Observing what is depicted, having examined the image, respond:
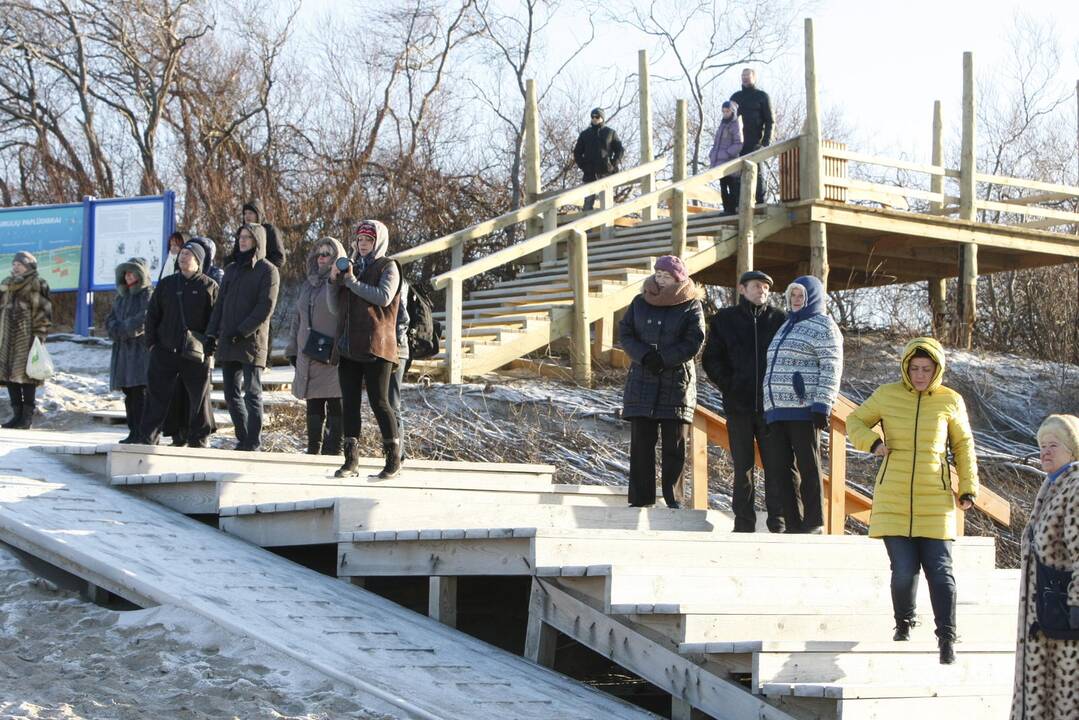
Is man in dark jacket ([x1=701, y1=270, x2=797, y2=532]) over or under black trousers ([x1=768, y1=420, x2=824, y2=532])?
over

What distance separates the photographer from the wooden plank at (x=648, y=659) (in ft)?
18.3

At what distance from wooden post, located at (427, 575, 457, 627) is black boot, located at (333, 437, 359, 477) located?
1.36 metres

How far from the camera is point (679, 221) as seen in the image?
604 inches

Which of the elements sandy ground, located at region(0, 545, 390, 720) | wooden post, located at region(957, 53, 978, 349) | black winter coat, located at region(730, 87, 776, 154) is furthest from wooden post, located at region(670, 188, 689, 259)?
sandy ground, located at region(0, 545, 390, 720)

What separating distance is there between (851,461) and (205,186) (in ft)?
32.6

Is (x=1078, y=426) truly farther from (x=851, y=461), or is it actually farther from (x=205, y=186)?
(x=205, y=186)

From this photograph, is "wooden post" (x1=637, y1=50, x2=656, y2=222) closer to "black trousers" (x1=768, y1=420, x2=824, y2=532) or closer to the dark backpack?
the dark backpack

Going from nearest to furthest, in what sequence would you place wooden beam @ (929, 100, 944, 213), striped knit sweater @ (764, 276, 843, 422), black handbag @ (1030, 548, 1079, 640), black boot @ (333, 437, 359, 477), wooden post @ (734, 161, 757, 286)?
black handbag @ (1030, 548, 1079, 640) → striped knit sweater @ (764, 276, 843, 422) → black boot @ (333, 437, 359, 477) → wooden post @ (734, 161, 757, 286) → wooden beam @ (929, 100, 944, 213)

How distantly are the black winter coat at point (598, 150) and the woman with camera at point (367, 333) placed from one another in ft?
33.7

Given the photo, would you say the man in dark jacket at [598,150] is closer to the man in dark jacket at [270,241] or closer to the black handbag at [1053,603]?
the man in dark jacket at [270,241]

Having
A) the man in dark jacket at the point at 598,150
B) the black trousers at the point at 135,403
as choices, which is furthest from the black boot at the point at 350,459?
the man in dark jacket at the point at 598,150

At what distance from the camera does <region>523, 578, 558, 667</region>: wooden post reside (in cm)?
654

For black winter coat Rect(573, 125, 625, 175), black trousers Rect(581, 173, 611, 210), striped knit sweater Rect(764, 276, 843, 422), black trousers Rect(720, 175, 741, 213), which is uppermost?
black winter coat Rect(573, 125, 625, 175)

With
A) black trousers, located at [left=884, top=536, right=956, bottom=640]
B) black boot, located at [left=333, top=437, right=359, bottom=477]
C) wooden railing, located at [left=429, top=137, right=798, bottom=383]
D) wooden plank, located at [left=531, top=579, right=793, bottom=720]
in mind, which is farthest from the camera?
wooden railing, located at [left=429, top=137, right=798, bottom=383]
